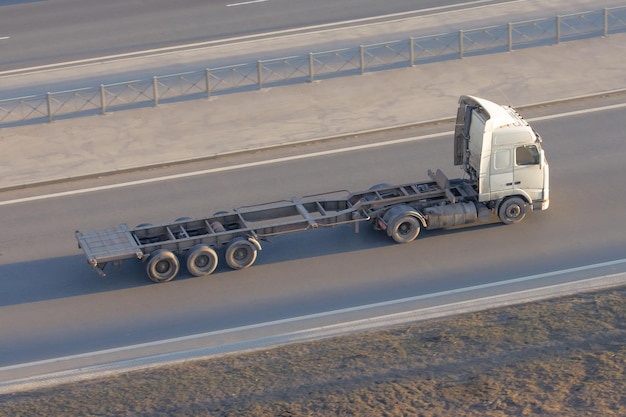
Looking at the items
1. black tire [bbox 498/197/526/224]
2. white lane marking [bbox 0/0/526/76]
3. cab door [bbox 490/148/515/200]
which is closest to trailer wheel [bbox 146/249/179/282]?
cab door [bbox 490/148/515/200]

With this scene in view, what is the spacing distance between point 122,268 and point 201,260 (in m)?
1.70

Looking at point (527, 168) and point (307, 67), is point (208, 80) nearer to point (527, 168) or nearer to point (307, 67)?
point (307, 67)

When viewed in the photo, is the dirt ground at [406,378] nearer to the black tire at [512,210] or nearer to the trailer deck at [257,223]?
the trailer deck at [257,223]

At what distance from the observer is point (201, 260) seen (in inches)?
832

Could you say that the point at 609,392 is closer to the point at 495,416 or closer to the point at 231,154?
the point at 495,416

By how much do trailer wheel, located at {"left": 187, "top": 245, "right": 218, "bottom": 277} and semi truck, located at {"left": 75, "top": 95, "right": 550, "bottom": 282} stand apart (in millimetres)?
18

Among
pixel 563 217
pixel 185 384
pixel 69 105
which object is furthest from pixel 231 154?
pixel 185 384

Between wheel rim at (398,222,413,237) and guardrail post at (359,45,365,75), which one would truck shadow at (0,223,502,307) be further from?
guardrail post at (359,45,365,75)

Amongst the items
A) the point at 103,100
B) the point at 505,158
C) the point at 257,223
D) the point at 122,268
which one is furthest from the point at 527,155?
the point at 103,100

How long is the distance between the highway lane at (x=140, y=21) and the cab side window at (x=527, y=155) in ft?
48.5

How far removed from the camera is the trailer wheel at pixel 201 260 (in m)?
21.0

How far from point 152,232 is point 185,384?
529 centimetres

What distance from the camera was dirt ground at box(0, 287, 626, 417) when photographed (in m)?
16.0

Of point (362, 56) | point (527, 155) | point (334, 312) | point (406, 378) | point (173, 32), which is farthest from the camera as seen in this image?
point (173, 32)
